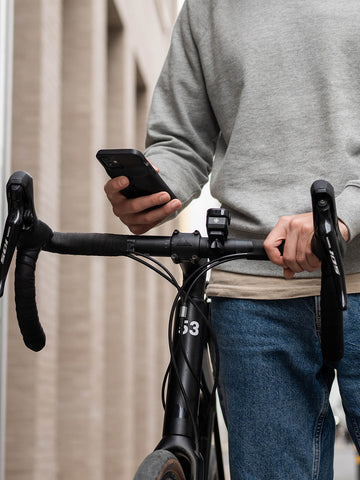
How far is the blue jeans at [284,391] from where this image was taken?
2.05m

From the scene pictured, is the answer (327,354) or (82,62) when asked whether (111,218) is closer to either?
(82,62)

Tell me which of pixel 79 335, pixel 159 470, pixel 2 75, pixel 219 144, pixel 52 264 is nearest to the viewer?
pixel 159 470

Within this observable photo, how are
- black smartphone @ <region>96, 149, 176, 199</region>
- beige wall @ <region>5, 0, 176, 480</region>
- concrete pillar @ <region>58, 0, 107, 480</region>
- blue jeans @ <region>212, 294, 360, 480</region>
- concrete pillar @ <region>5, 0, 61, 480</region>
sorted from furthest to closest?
concrete pillar @ <region>58, 0, 107, 480</region>
beige wall @ <region>5, 0, 176, 480</region>
concrete pillar @ <region>5, 0, 61, 480</region>
blue jeans @ <region>212, 294, 360, 480</region>
black smartphone @ <region>96, 149, 176, 199</region>

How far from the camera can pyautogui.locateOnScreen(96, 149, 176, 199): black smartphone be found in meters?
1.70

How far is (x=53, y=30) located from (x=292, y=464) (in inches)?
186

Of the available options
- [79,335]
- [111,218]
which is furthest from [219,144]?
[111,218]

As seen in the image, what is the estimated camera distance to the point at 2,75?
5289 mm

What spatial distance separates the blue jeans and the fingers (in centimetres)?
39

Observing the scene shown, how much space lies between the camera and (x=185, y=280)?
190cm

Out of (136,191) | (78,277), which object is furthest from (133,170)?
(78,277)

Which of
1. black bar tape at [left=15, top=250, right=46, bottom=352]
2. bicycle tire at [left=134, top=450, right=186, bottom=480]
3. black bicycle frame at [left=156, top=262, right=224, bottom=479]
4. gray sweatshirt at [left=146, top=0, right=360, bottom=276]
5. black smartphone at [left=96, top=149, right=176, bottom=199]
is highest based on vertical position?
gray sweatshirt at [left=146, top=0, right=360, bottom=276]

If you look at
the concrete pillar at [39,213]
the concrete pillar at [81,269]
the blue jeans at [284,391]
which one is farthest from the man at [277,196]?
the concrete pillar at [81,269]

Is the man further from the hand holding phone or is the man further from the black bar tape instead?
the black bar tape

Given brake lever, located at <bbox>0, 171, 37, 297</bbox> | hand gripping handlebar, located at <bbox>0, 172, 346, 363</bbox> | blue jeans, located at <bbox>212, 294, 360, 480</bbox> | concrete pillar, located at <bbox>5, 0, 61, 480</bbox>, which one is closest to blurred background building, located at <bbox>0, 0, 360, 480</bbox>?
concrete pillar, located at <bbox>5, 0, 61, 480</bbox>
